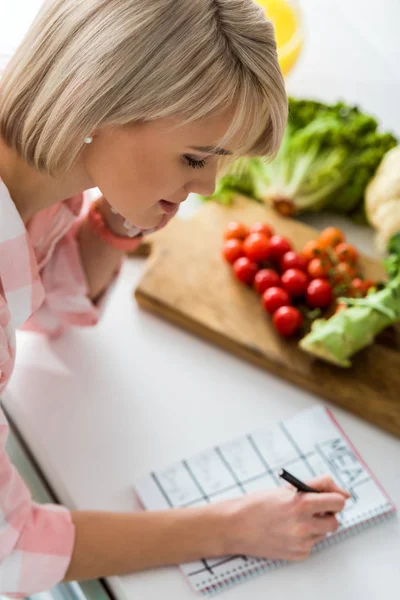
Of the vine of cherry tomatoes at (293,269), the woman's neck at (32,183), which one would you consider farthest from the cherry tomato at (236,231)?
the woman's neck at (32,183)

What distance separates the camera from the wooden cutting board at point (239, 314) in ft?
4.04

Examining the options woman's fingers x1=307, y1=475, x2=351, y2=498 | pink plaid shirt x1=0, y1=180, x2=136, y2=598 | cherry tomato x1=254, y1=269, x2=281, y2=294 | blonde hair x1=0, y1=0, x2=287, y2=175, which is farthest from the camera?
cherry tomato x1=254, y1=269, x2=281, y2=294

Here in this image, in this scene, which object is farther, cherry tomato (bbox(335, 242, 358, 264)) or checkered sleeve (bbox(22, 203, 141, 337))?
cherry tomato (bbox(335, 242, 358, 264))

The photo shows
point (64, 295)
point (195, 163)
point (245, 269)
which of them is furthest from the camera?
point (245, 269)

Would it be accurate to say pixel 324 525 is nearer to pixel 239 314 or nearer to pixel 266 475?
pixel 266 475

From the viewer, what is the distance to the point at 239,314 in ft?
4.33

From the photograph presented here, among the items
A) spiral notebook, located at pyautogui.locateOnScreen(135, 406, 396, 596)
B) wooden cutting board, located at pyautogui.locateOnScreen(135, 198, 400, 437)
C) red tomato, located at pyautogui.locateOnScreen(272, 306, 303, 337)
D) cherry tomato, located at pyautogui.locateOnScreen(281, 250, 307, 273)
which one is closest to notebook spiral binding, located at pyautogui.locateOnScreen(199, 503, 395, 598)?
spiral notebook, located at pyautogui.locateOnScreen(135, 406, 396, 596)

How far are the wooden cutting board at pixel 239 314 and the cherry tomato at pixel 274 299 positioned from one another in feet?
0.07

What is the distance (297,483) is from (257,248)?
45 centimetres

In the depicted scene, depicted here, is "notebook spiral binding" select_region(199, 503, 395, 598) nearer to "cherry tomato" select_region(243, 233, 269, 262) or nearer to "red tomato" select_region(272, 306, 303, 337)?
"red tomato" select_region(272, 306, 303, 337)

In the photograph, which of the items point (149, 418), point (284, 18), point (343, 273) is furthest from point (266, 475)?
point (284, 18)

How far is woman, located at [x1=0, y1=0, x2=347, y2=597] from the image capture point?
797 mm

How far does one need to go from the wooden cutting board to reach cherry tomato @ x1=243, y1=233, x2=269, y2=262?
0.16ft

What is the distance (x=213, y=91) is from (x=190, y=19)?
0.07 meters
